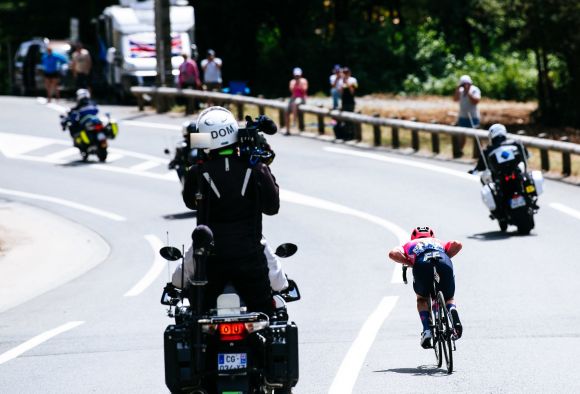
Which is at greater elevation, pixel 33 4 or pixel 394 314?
pixel 33 4

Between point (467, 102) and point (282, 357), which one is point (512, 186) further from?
point (282, 357)

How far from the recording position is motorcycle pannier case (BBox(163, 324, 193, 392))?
8.46 metres

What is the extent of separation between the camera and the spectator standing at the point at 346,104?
3481cm

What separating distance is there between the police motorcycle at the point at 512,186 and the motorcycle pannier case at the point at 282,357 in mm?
12253

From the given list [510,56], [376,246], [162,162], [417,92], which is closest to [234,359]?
[376,246]

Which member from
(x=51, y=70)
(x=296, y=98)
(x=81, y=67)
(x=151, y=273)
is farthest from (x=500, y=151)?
(x=81, y=67)

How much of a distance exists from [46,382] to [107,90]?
39.0 m

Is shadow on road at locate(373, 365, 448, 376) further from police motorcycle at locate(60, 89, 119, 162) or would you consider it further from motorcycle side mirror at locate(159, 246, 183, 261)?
police motorcycle at locate(60, 89, 119, 162)

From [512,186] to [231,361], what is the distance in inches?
496

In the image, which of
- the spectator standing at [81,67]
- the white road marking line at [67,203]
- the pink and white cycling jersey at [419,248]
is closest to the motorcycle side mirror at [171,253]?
the pink and white cycling jersey at [419,248]

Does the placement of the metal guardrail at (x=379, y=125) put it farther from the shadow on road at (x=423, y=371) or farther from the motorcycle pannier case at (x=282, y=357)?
the motorcycle pannier case at (x=282, y=357)

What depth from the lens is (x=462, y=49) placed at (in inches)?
2506

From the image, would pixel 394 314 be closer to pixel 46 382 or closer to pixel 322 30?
pixel 46 382

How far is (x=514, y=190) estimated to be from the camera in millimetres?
20438
